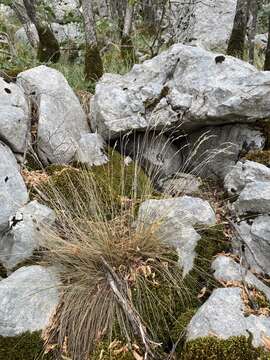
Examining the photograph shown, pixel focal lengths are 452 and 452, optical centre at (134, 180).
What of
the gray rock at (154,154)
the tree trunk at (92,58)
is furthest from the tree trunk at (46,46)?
the gray rock at (154,154)

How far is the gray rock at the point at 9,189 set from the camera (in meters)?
3.35

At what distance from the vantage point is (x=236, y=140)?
4.32m

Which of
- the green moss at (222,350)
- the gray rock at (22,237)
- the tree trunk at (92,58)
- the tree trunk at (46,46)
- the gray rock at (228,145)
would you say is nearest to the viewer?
the green moss at (222,350)

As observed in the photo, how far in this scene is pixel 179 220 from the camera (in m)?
3.24

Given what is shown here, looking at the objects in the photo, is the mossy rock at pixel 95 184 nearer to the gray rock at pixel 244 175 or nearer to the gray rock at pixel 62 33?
the gray rock at pixel 244 175

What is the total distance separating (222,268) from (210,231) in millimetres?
369

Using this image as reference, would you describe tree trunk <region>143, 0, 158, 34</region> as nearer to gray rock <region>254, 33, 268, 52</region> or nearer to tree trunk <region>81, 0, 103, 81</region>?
gray rock <region>254, 33, 268, 52</region>

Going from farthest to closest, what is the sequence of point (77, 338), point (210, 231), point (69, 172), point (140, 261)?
1. point (69, 172)
2. point (210, 231)
3. point (140, 261)
4. point (77, 338)

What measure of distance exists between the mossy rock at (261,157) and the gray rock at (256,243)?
85 centimetres

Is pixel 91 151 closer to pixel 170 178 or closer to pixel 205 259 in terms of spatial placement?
pixel 170 178

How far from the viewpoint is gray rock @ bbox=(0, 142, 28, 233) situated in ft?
11.0

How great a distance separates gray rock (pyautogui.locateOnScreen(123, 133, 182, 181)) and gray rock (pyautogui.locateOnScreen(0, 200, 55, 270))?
A: 1.30 metres

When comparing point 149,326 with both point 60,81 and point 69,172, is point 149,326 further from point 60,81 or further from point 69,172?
point 60,81

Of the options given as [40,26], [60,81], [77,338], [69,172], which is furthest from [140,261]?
[40,26]
